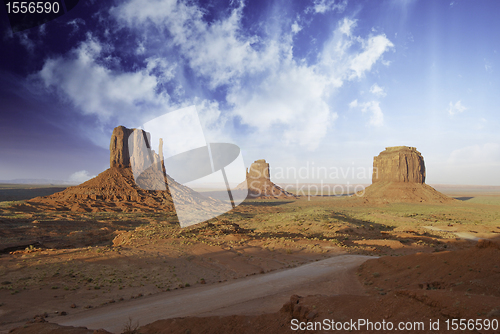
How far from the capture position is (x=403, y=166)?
113m

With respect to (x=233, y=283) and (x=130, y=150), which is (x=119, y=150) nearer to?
(x=130, y=150)

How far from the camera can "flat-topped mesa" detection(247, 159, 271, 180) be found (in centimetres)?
17975

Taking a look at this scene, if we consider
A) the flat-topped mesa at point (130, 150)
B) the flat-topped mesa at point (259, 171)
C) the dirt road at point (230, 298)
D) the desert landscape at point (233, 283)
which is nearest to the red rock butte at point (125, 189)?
the flat-topped mesa at point (130, 150)

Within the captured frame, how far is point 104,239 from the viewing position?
31688 mm

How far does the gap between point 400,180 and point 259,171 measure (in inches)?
3730

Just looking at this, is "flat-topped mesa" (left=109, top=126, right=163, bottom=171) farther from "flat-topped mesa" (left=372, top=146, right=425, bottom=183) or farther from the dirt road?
"flat-topped mesa" (left=372, top=146, right=425, bottom=183)

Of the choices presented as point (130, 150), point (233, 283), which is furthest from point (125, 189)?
point (233, 283)

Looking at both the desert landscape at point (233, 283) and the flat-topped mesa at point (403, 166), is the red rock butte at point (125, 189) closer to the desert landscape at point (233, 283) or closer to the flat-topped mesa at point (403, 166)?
the desert landscape at point (233, 283)

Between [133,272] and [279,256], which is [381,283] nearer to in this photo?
[279,256]

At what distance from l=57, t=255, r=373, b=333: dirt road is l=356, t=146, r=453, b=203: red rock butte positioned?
9357 centimetres

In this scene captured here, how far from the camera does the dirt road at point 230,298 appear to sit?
9131 millimetres

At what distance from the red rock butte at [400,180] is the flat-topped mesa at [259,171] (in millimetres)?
76168

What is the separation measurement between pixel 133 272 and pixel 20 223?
3689cm

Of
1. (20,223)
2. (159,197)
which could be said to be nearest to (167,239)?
(20,223)
